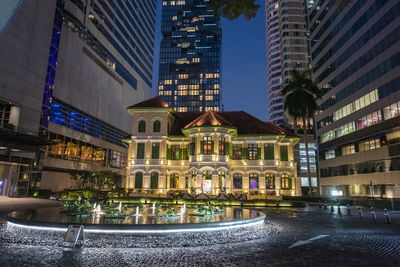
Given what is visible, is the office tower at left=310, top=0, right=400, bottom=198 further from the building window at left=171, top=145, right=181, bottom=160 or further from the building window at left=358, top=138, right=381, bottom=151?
the building window at left=171, top=145, right=181, bottom=160

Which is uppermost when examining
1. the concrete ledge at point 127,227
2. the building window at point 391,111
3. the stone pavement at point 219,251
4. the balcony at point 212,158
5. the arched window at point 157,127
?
the building window at point 391,111

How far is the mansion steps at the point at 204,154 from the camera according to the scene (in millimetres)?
35438

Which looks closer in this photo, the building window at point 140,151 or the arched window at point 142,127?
the building window at point 140,151

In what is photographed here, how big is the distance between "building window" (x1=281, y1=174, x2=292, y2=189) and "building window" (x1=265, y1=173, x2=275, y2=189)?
4.49ft

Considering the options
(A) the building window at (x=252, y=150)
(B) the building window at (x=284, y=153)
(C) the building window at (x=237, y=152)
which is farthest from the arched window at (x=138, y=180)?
(B) the building window at (x=284, y=153)

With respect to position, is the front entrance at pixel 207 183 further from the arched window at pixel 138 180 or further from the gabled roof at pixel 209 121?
the arched window at pixel 138 180

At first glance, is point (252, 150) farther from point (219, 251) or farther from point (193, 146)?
point (219, 251)

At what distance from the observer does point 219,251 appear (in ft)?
32.5

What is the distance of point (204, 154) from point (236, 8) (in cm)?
2999

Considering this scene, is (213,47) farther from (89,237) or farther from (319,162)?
(89,237)

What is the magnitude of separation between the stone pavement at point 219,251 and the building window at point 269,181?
24.0 meters

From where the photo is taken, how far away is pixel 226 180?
113 feet

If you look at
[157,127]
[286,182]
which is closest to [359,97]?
[286,182]

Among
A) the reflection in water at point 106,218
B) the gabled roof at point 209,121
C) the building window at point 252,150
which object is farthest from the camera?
the building window at point 252,150
